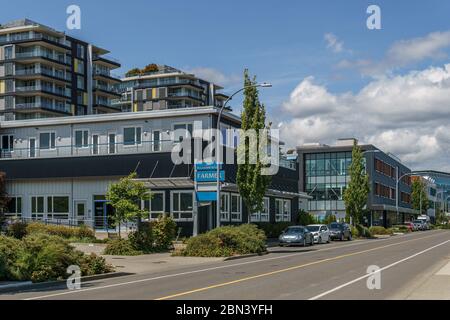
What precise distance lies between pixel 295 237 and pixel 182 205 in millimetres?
7894

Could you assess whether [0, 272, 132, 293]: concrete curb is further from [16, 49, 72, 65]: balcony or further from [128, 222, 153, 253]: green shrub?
[16, 49, 72, 65]: balcony

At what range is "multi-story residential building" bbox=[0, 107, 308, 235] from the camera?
143ft

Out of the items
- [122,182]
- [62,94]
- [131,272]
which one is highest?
[62,94]

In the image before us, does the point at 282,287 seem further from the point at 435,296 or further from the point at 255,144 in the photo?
the point at 255,144

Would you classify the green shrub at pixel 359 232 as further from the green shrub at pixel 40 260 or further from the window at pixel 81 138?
the green shrub at pixel 40 260

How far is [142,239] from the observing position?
32406 mm

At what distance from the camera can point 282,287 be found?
16.5m

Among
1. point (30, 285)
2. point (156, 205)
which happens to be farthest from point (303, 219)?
point (30, 285)

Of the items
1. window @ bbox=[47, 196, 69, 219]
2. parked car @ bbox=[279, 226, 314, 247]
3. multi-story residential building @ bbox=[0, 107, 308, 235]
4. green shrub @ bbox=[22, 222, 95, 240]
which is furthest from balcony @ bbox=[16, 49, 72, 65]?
parked car @ bbox=[279, 226, 314, 247]

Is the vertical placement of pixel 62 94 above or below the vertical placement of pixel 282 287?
above

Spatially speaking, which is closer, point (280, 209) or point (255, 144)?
point (255, 144)

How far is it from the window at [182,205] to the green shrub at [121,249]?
38.7 feet
